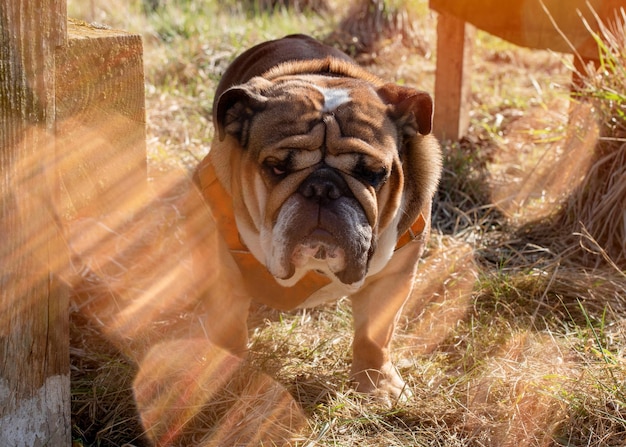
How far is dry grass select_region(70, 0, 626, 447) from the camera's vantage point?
10.0 feet

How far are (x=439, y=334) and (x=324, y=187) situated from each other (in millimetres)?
1330

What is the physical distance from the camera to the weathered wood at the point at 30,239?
2217mm

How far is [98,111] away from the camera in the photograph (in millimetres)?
2846

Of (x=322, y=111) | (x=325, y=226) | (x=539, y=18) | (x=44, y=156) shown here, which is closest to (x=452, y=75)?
(x=539, y=18)

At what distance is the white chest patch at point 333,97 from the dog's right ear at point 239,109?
0.23m

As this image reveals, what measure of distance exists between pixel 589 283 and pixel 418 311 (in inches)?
34.0

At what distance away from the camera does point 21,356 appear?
244 cm

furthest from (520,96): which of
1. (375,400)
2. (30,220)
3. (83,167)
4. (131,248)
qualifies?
(30,220)

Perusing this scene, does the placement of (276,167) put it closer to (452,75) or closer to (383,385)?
(383,385)

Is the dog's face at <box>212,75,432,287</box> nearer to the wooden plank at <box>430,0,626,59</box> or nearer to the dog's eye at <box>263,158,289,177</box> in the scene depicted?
the dog's eye at <box>263,158,289,177</box>

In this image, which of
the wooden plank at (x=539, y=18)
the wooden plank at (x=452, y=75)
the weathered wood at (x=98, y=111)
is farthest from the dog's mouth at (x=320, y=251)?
the wooden plank at (x=452, y=75)

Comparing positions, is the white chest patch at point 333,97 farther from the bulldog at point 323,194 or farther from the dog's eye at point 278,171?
the dog's eye at point 278,171

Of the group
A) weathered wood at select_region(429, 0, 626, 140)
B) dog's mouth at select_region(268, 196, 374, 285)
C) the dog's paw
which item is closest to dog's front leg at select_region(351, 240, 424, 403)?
the dog's paw

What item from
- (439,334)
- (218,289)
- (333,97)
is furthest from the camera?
(439,334)
